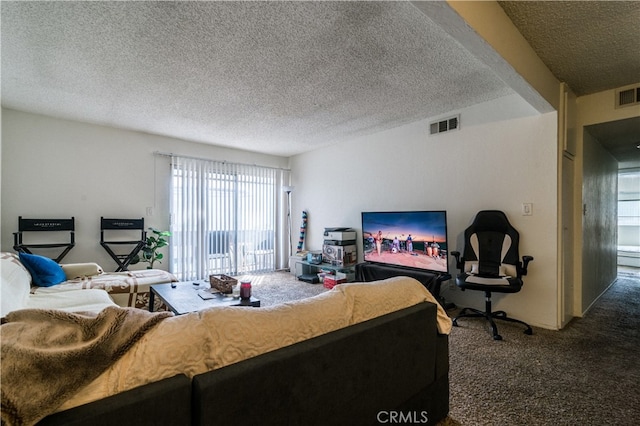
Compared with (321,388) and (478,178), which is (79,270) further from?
(478,178)

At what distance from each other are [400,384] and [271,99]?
288cm

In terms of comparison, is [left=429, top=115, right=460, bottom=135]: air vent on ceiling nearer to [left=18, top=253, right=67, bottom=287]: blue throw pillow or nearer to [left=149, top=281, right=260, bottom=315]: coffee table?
[left=149, top=281, right=260, bottom=315]: coffee table

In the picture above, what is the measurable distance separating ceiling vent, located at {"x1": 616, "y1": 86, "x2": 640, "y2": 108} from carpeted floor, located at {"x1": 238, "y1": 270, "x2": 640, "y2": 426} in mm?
2212

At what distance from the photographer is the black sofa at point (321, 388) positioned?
717 millimetres

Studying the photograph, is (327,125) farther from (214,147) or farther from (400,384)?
(400,384)

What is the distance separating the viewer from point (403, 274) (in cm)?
357

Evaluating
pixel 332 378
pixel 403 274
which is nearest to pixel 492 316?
pixel 403 274

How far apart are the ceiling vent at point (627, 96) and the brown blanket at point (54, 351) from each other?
14.0ft

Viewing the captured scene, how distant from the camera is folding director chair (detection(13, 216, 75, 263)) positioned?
11.8 ft

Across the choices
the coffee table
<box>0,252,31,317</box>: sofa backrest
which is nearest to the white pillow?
<box>0,252,31,317</box>: sofa backrest

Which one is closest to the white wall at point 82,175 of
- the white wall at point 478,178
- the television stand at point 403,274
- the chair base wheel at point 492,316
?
the white wall at point 478,178

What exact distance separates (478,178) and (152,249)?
4.51m

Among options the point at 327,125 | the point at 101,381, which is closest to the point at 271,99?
the point at 327,125

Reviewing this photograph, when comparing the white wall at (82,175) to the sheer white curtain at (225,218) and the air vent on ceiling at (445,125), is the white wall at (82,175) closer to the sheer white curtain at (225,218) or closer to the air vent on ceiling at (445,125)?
the sheer white curtain at (225,218)
